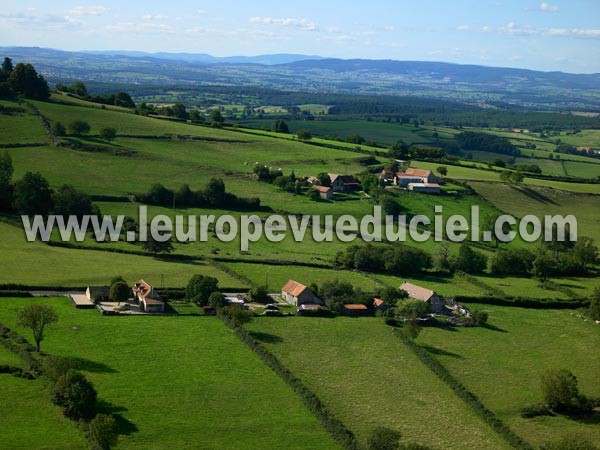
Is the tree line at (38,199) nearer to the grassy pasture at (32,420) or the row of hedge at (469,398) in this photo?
the grassy pasture at (32,420)

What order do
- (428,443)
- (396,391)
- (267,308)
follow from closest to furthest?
1. (428,443)
2. (396,391)
3. (267,308)

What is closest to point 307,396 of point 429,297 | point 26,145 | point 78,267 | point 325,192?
point 429,297

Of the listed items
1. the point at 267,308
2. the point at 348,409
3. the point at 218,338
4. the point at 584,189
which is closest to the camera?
the point at 348,409

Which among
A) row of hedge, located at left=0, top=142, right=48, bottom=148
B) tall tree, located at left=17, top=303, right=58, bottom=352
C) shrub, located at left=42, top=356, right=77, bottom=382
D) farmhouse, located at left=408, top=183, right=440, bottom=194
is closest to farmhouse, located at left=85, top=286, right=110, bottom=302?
tall tree, located at left=17, top=303, right=58, bottom=352

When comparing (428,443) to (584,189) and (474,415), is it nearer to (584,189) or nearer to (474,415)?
(474,415)

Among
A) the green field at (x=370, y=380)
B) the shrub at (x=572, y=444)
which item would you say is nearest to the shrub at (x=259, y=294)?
the green field at (x=370, y=380)

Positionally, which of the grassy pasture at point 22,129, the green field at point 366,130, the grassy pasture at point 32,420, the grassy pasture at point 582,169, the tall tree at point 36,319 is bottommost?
the grassy pasture at point 32,420

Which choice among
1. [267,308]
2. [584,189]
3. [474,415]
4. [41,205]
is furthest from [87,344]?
[584,189]
